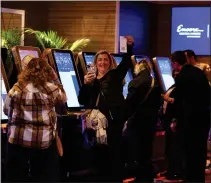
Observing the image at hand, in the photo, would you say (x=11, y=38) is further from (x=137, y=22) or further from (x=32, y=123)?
(x=32, y=123)

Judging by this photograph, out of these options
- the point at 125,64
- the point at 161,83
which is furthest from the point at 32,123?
the point at 161,83

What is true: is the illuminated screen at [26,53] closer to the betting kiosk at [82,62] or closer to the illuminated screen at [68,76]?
the illuminated screen at [68,76]

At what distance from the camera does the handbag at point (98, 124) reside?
5418 millimetres

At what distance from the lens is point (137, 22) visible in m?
12.1

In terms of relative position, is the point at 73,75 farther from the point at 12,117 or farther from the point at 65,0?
the point at 65,0

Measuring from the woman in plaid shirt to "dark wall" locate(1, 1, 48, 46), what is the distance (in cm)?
721

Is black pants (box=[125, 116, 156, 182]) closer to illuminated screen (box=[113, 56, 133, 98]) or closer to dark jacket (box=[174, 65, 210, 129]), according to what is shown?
illuminated screen (box=[113, 56, 133, 98])

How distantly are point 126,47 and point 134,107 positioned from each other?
1165 millimetres

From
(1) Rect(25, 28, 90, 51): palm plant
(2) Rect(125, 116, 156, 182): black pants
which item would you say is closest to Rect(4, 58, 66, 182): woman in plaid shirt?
(2) Rect(125, 116, 156, 182): black pants

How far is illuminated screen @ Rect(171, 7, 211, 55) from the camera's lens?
40.8ft

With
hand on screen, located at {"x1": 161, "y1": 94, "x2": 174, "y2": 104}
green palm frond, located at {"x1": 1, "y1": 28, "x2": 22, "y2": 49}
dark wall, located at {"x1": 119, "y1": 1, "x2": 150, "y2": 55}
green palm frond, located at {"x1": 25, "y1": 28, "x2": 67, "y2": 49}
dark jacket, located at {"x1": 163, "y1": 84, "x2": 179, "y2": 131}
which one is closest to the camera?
dark jacket, located at {"x1": 163, "y1": 84, "x2": 179, "y2": 131}

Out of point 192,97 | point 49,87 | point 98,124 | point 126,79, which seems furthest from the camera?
point 126,79

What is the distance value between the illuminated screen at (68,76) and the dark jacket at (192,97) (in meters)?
1.10

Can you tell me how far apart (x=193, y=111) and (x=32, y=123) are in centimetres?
224
